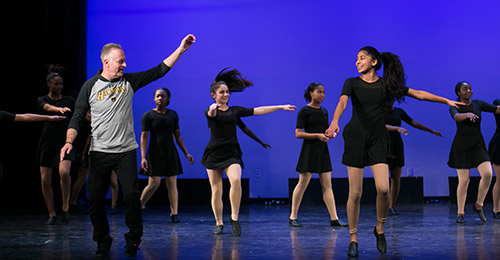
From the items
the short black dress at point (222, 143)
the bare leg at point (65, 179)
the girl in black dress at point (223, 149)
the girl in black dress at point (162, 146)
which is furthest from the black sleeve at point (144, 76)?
the bare leg at point (65, 179)

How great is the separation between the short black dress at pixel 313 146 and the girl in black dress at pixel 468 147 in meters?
1.46

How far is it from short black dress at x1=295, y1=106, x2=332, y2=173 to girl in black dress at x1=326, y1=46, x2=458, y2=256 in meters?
1.81

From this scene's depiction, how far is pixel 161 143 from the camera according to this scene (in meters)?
6.13

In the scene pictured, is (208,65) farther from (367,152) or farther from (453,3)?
(367,152)

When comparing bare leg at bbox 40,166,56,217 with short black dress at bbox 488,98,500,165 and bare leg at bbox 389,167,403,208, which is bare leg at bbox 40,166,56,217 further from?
short black dress at bbox 488,98,500,165

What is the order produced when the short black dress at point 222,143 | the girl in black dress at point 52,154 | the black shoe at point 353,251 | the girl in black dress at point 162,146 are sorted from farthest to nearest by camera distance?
the girl in black dress at point 162,146 → the girl in black dress at point 52,154 → the short black dress at point 222,143 → the black shoe at point 353,251

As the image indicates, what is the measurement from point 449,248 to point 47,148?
4.43 meters

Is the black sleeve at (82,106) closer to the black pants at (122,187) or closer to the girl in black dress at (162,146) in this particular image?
the black pants at (122,187)

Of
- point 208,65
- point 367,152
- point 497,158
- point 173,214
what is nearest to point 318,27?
point 208,65

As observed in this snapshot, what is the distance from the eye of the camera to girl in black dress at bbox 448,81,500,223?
18.6 feet

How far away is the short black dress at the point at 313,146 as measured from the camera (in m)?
5.60

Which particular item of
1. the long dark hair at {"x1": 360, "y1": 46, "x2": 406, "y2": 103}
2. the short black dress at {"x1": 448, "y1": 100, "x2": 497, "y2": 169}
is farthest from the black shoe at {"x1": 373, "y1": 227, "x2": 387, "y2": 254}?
the short black dress at {"x1": 448, "y1": 100, "x2": 497, "y2": 169}

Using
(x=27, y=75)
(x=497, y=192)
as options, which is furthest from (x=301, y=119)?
(x=27, y=75)

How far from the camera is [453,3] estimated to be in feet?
29.2
